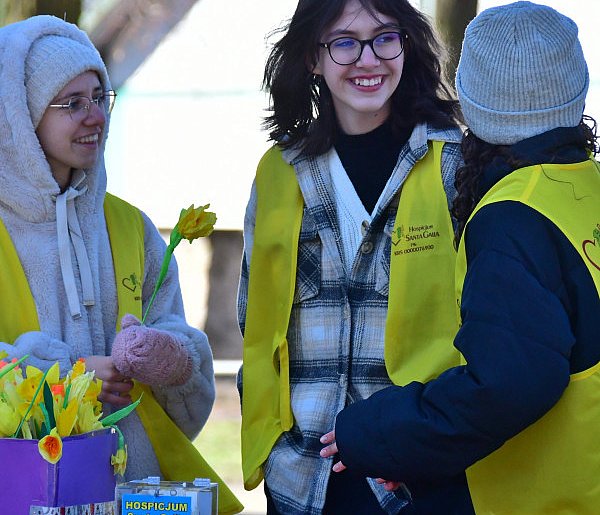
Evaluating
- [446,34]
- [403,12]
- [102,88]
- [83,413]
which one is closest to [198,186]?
[446,34]

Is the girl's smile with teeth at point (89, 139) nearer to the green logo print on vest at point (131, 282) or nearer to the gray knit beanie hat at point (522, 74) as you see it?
the green logo print on vest at point (131, 282)

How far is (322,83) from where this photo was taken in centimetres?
258

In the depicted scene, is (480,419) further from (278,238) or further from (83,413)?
(278,238)

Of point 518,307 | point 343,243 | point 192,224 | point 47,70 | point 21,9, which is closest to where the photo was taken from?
point 518,307

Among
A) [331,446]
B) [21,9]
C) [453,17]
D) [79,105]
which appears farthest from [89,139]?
[453,17]

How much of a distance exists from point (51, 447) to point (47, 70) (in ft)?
3.05

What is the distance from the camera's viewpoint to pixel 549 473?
173 centimetres

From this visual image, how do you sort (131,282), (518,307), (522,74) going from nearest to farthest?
(518,307) < (522,74) < (131,282)

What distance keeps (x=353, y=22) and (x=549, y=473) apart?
1.09 meters

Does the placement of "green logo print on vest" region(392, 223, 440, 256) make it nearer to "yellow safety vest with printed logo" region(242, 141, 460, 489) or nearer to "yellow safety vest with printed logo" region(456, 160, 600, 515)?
"yellow safety vest with printed logo" region(242, 141, 460, 489)

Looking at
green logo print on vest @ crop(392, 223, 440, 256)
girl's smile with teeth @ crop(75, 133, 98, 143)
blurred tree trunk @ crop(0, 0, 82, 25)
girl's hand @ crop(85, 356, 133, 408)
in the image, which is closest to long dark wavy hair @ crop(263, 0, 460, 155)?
green logo print on vest @ crop(392, 223, 440, 256)

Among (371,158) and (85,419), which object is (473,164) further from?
(85,419)

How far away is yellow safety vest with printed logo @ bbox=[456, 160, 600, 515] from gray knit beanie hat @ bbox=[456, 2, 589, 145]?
9cm

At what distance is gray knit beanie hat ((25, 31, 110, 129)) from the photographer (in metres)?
2.49
